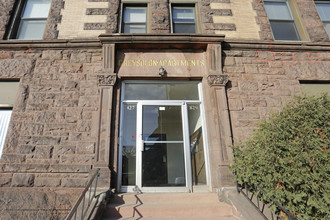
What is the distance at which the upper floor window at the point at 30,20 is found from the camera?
279 inches

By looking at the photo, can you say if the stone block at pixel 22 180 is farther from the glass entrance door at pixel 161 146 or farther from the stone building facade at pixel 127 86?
the glass entrance door at pixel 161 146

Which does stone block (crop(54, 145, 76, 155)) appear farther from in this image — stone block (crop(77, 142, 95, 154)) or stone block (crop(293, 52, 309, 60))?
stone block (crop(293, 52, 309, 60))

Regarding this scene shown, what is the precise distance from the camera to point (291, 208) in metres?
3.34

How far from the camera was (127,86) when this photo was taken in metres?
6.36

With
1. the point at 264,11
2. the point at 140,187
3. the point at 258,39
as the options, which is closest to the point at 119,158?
the point at 140,187

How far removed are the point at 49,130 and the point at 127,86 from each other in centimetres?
246

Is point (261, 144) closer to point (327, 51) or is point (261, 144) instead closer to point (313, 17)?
point (327, 51)

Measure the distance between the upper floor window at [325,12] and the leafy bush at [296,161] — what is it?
5444mm

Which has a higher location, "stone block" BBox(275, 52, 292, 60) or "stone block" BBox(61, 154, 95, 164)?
"stone block" BBox(275, 52, 292, 60)

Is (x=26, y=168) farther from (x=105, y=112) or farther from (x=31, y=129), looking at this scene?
(x=105, y=112)

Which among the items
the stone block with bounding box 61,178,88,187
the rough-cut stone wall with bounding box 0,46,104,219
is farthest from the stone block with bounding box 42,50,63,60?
the stone block with bounding box 61,178,88,187

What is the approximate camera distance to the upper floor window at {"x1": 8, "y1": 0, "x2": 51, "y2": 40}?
7.07 meters

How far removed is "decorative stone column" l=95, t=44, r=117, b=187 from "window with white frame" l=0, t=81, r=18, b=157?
2.57 m

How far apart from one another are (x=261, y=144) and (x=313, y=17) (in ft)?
20.6
